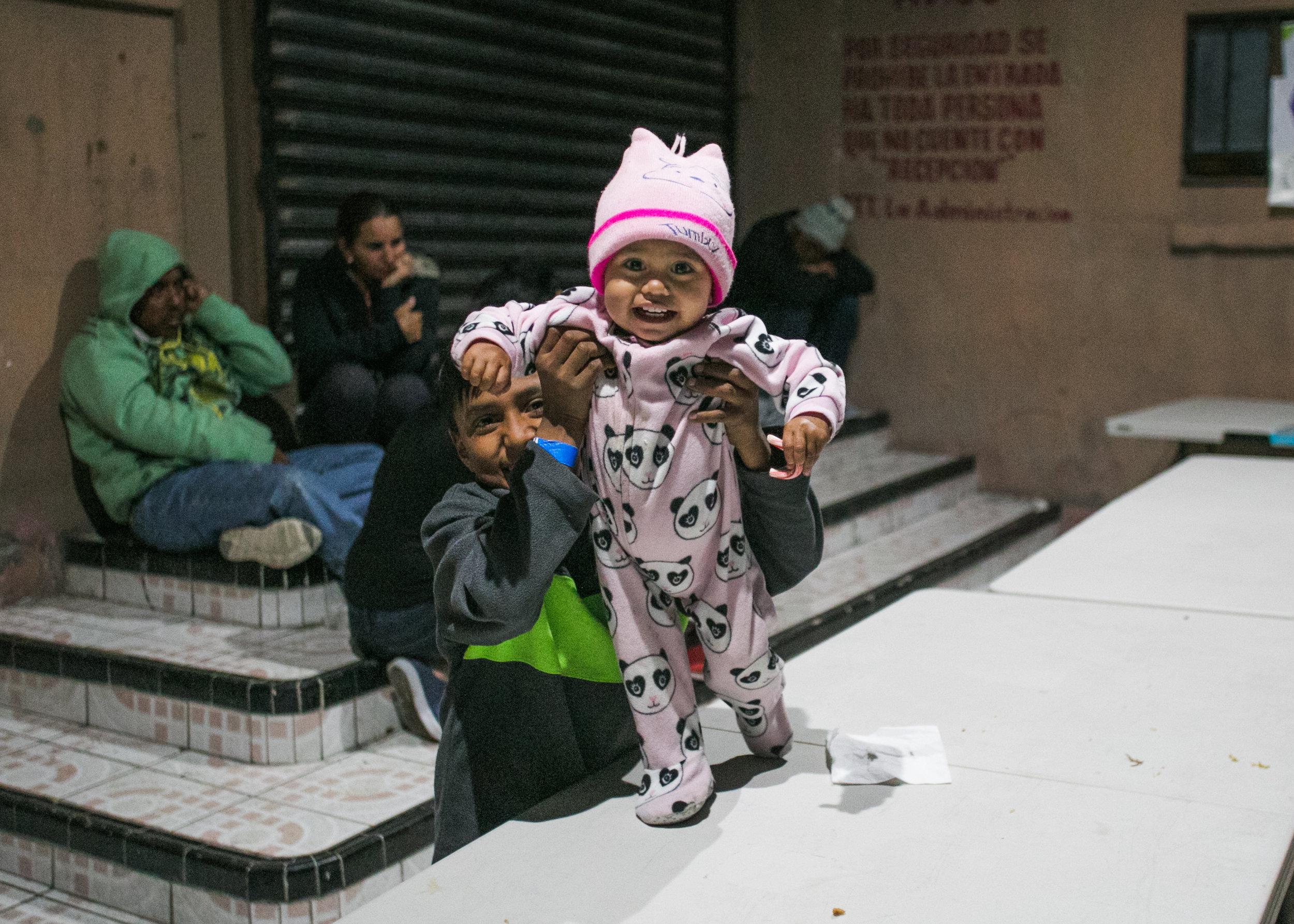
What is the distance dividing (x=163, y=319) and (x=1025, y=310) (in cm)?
443

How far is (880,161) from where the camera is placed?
269 inches

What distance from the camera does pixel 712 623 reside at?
1.56 meters

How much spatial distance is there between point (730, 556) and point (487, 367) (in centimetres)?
38

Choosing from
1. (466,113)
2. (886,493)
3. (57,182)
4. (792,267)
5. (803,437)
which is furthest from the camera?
(792,267)

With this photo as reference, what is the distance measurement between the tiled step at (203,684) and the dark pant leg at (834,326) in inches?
129

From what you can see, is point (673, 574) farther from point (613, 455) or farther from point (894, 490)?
point (894, 490)

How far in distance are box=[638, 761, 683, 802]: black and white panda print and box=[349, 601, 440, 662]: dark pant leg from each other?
5.81 ft

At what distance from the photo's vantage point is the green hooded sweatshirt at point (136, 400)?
3.75m

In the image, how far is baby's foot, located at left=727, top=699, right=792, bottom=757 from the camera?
1656mm

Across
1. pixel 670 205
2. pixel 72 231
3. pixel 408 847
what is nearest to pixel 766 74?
pixel 72 231

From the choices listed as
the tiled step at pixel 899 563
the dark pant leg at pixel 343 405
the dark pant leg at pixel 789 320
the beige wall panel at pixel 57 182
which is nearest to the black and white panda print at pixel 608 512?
the tiled step at pixel 899 563

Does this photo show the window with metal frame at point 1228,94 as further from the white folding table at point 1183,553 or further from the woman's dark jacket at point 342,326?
the woman's dark jacket at point 342,326

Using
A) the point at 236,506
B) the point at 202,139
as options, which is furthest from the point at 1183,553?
the point at 202,139

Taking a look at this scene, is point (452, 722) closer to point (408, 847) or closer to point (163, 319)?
point (408, 847)
